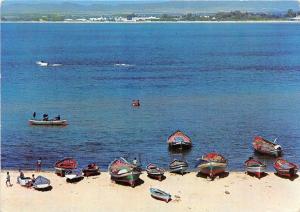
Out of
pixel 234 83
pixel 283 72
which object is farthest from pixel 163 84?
pixel 283 72

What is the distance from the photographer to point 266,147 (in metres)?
59.5

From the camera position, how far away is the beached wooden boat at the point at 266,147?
5900 cm

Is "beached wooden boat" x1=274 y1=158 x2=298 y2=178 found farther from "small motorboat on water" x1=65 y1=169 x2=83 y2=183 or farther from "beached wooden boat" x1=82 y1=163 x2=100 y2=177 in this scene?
"small motorboat on water" x1=65 y1=169 x2=83 y2=183

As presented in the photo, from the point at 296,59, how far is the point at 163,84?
163 ft

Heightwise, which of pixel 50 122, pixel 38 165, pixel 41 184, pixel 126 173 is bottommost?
pixel 50 122

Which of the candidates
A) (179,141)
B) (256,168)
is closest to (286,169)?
(256,168)

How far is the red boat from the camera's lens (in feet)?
169

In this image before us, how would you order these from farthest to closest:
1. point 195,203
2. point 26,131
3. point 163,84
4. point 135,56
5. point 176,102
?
point 135,56
point 163,84
point 176,102
point 26,131
point 195,203

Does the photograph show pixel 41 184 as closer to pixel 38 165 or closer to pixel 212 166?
pixel 38 165

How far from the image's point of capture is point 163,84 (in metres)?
103

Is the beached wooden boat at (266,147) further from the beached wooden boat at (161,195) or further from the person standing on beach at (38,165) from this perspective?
the person standing on beach at (38,165)

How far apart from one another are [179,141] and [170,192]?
49.6 ft

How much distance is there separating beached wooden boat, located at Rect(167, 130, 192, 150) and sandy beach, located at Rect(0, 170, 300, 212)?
10203 millimetres

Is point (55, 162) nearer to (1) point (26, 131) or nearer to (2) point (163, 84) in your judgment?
(1) point (26, 131)
